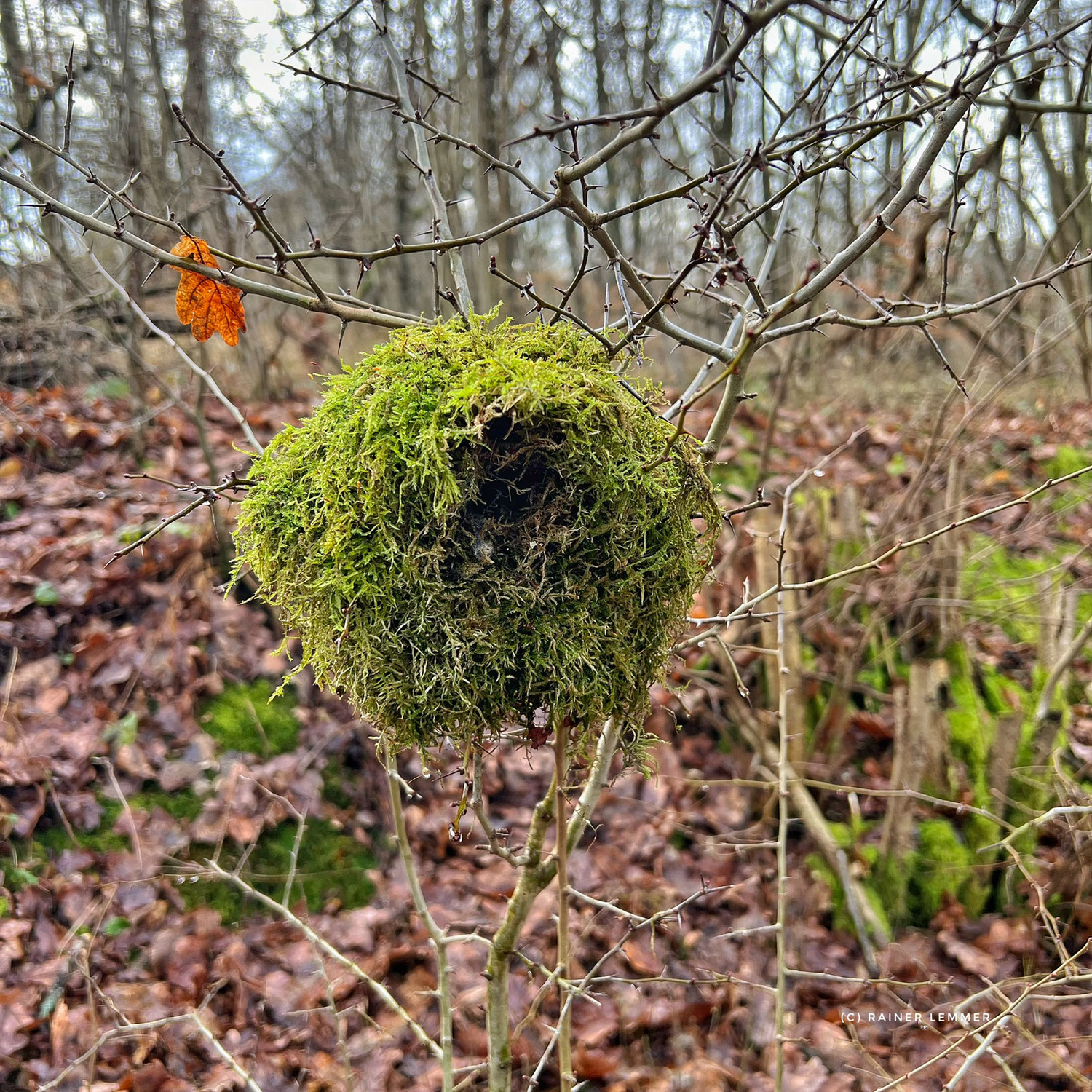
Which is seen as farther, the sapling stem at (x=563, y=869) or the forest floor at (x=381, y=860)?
the forest floor at (x=381, y=860)

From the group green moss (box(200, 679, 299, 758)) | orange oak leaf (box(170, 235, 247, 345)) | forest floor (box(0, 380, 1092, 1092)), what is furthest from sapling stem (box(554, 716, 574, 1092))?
green moss (box(200, 679, 299, 758))

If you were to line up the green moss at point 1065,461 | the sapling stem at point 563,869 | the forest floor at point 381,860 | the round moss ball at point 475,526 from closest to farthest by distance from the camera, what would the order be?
the round moss ball at point 475,526
the sapling stem at point 563,869
the forest floor at point 381,860
the green moss at point 1065,461

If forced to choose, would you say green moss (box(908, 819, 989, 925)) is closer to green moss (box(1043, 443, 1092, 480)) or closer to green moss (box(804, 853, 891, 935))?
green moss (box(804, 853, 891, 935))

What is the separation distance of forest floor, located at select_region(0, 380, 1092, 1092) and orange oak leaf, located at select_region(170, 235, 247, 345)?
5.37 ft

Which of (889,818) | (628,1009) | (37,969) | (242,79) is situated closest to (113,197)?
(37,969)

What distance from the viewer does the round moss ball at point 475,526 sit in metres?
1.38

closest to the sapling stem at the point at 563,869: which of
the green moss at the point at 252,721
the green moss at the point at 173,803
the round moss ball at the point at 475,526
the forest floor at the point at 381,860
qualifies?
the round moss ball at the point at 475,526

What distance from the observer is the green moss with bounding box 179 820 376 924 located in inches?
134

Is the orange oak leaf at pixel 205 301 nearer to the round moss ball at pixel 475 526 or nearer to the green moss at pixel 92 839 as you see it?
the round moss ball at pixel 475 526

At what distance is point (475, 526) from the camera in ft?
4.85

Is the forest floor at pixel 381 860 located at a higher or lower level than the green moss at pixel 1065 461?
lower

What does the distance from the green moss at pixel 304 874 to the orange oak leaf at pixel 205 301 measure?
2583 mm

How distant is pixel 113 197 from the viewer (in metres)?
1.54

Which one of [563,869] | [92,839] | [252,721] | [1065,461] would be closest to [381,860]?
[252,721]
